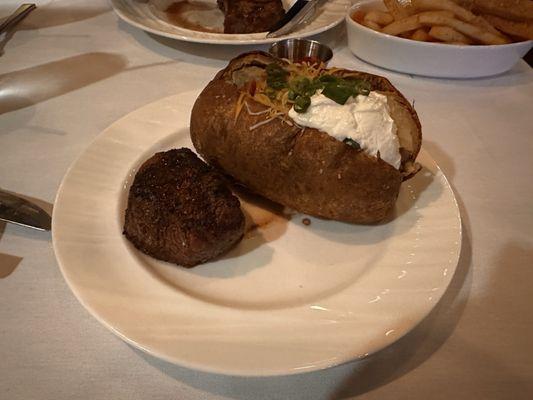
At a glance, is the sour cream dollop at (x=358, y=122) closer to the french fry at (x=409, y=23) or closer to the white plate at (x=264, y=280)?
the white plate at (x=264, y=280)

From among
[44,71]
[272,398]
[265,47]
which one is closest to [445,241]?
[272,398]

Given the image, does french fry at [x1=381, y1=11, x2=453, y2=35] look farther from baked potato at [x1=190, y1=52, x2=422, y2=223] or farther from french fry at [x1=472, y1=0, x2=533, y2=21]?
baked potato at [x1=190, y1=52, x2=422, y2=223]

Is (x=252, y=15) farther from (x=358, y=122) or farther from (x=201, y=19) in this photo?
(x=358, y=122)

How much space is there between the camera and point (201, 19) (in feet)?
8.51

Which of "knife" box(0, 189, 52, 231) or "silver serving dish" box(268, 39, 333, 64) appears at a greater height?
"silver serving dish" box(268, 39, 333, 64)

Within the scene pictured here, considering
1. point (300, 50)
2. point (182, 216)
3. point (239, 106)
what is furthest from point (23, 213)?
point (300, 50)

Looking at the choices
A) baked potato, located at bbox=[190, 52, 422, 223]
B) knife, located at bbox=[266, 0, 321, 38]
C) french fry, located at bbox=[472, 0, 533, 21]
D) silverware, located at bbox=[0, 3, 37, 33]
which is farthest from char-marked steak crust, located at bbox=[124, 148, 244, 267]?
silverware, located at bbox=[0, 3, 37, 33]

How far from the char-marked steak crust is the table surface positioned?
0.81 feet

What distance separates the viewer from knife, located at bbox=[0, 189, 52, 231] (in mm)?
1335

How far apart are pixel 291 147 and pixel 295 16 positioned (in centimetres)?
133

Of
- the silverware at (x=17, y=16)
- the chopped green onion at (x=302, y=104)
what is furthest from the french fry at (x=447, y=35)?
the silverware at (x=17, y=16)

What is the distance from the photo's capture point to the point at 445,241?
1251 mm

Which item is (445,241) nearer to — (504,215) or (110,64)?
(504,215)

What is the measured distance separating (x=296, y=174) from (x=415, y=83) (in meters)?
1.14
